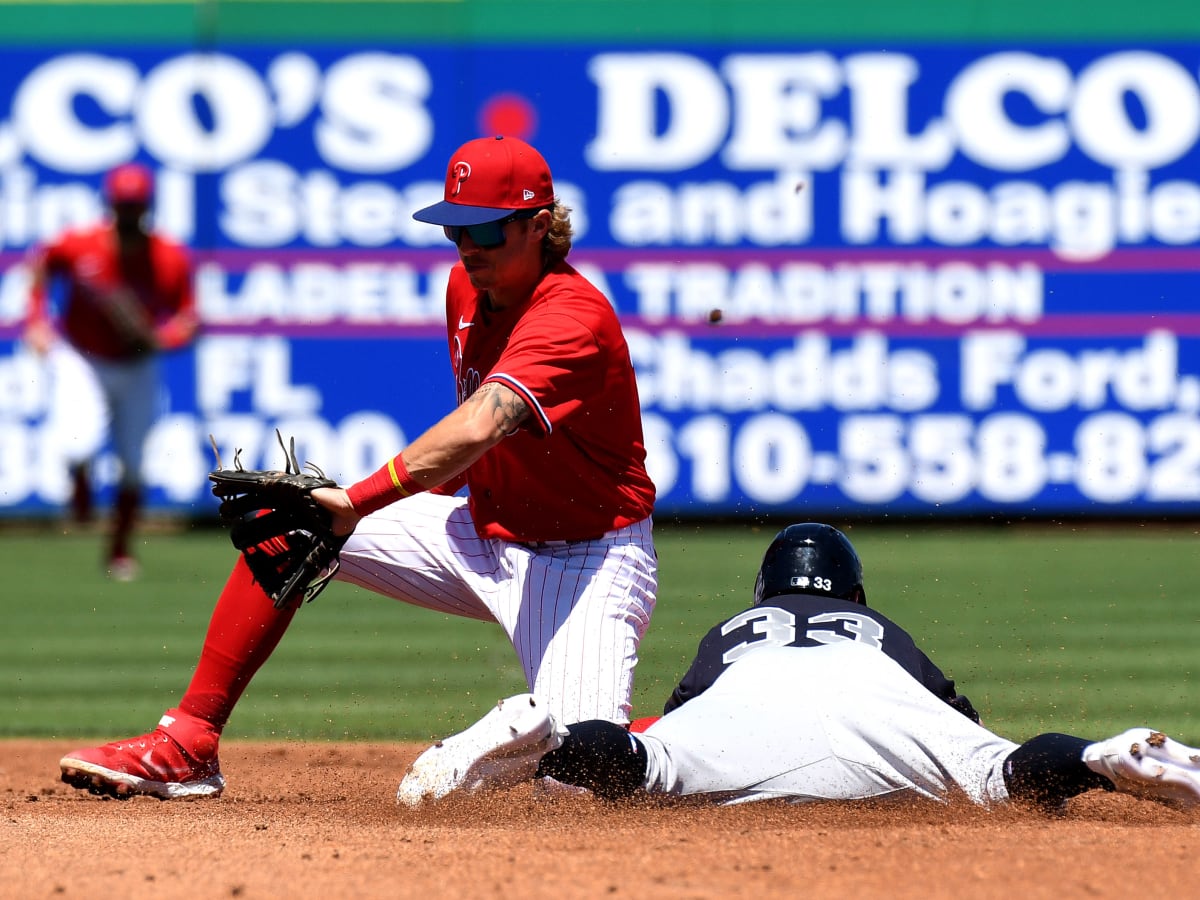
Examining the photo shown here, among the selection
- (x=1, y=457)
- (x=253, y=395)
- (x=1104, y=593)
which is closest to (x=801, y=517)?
(x=1104, y=593)

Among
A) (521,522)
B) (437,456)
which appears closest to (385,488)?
(437,456)

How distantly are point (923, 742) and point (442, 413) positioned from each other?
9258 mm

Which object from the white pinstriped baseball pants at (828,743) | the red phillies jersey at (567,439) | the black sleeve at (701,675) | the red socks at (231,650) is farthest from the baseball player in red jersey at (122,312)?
the white pinstriped baseball pants at (828,743)

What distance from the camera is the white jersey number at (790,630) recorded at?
4668 mm

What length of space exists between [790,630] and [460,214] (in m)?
1.46

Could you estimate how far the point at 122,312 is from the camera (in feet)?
41.3

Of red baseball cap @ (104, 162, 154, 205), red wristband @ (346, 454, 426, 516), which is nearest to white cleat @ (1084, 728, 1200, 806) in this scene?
red wristband @ (346, 454, 426, 516)

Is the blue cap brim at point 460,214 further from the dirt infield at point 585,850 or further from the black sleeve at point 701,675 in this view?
the dirt infield at point 585,850

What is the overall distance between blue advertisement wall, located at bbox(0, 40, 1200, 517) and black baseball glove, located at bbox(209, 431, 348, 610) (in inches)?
336

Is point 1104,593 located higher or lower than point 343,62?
lower

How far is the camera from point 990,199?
1332cm

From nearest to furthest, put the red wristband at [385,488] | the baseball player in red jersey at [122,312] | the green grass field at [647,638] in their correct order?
the red wristband at [385,488] → the green grass field at [647,638] → the baseball player in red jersey at [122,312]

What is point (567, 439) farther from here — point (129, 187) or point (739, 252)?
point (739, 252)

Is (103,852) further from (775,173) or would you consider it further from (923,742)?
(775,173)
